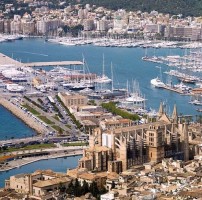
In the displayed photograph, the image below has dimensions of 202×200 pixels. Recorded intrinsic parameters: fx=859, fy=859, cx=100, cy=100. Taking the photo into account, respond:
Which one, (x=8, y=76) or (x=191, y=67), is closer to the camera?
(x=8, y=76)

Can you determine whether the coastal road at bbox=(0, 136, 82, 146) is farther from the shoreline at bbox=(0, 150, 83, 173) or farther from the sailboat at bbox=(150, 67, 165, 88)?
the sailboat at bbox=(150, 67, 165, 88)

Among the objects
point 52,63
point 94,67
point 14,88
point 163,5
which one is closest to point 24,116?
point 14,88

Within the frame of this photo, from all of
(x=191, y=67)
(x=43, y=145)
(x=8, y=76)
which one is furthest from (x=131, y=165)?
(x=191, y=67)

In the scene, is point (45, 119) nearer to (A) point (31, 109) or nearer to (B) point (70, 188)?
(A) point (31, 109)

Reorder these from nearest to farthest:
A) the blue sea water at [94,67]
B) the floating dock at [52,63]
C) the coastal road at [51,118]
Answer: the blue sea water at [94,67] → the coastal road at [51,118] → the floating dock at [52,63]

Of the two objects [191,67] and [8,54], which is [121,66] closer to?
[191,67]

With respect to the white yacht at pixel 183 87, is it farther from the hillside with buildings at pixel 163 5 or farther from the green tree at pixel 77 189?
the hillside with buildings at pixel 163 5

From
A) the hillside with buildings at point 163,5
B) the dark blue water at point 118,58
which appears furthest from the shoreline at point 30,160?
the hillside with buildings at point 163,5
